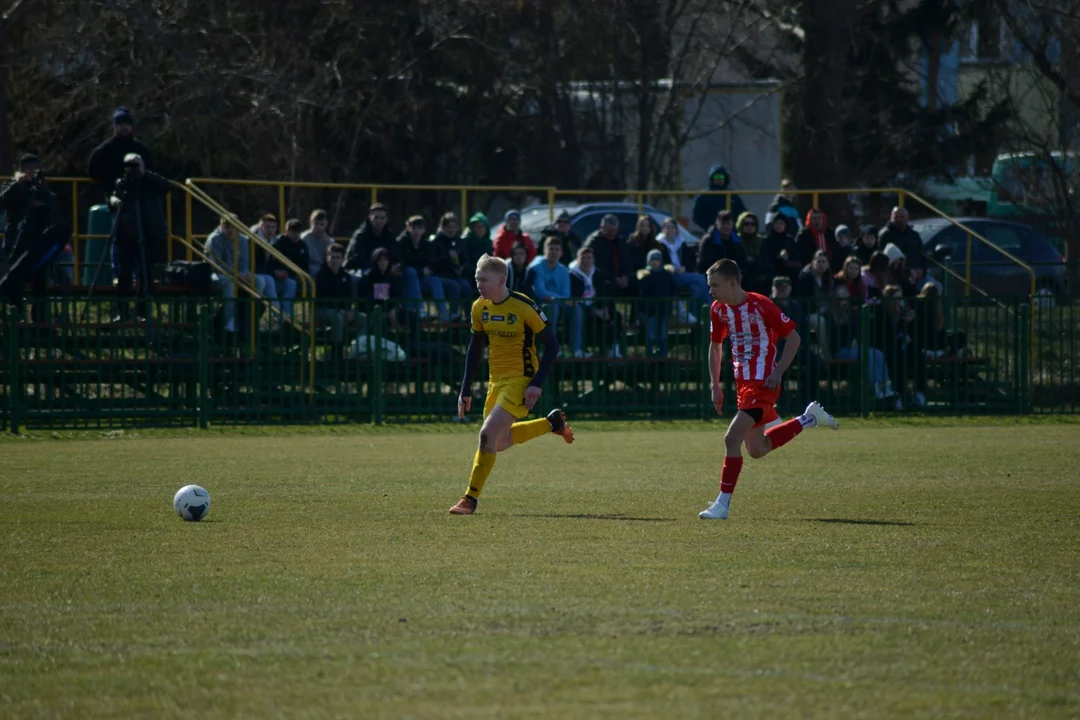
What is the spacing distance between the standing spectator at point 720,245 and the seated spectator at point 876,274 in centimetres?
180

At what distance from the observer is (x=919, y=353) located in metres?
21.4

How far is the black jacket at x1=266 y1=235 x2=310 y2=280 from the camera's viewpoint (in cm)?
2130

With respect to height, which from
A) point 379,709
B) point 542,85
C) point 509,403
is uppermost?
point 542,85

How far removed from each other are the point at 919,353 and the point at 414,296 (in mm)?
7098

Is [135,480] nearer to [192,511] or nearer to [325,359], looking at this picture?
[192,511]

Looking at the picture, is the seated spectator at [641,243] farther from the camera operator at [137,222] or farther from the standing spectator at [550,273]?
the camera operator at [137,222]

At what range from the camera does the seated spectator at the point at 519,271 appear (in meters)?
20.9

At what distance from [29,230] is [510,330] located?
1064 centimetres

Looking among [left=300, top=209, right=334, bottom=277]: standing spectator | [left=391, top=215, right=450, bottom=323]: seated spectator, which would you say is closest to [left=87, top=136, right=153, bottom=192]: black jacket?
[left=300, top=209, right=334, bottom=277]: standing spectator

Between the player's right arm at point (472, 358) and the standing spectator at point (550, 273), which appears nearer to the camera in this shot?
the player's right arm at point (472, 358)

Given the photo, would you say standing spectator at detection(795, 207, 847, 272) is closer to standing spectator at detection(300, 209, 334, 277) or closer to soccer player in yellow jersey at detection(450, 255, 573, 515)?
standing spectator at detection(300, 209, 334, 277)

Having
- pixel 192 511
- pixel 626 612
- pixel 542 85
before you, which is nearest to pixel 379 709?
pixel 626 612

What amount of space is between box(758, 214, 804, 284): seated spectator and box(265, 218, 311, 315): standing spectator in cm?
664

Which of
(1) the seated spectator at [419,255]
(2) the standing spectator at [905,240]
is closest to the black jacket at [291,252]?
(1) the seated spectator at [419,255]
